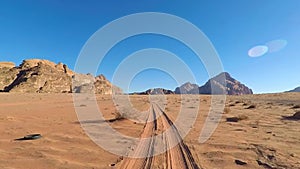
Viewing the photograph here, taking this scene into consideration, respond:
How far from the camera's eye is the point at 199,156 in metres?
6.34

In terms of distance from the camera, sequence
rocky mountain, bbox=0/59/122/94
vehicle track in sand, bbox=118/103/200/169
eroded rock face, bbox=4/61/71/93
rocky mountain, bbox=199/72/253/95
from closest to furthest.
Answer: vehicle track in sand, bbox=118/103/200/169 < eroded rock face, bbox=4/61/71/93 < rocky mountain, bbox=0/59/122/94 < rocky mountain, bbox=199/72/253/95

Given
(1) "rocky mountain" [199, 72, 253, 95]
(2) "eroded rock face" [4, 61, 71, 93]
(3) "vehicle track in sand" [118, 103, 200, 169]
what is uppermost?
(1) "rocky mountain" [199, 72, 253, 95]

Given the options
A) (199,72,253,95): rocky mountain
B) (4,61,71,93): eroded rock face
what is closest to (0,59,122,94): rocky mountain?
(4,61,71,93): eroded rock face

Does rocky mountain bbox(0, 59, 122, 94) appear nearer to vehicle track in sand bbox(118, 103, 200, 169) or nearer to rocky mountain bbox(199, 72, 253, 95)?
vehicle track in sand bbox(118, 103, 200, 169)

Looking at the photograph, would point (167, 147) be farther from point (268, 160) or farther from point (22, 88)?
point (22, 88)

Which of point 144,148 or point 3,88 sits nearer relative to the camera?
point 144,148

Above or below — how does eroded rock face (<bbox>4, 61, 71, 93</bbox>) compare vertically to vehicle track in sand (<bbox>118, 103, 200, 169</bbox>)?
above

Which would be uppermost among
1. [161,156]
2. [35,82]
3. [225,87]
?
[225,87]

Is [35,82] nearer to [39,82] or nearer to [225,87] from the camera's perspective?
[39,82]

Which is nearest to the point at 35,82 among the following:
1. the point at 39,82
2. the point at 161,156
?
the point at 39,82

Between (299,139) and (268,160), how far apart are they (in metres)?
3.53

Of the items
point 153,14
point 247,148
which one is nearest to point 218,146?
point 247,148

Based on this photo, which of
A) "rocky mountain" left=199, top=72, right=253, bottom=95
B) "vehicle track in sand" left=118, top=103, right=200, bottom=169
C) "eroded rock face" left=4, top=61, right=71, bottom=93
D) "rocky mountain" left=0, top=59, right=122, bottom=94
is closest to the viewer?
"vehicle track in sand" left=118, top=103, right=200, bottom=169

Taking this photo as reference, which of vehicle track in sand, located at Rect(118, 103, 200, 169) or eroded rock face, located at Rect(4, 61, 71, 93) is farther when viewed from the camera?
eroded rock face, located at Rect(4, 61, 71, 93)
